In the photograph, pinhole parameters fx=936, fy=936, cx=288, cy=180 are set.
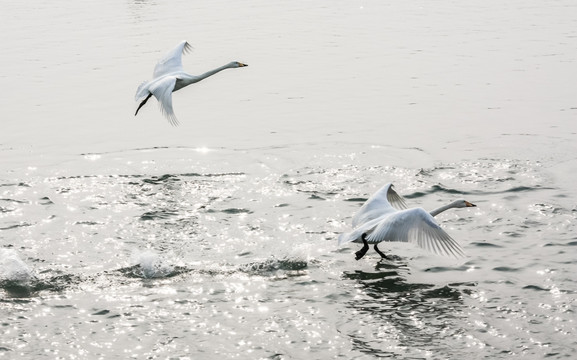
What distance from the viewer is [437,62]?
23609mm

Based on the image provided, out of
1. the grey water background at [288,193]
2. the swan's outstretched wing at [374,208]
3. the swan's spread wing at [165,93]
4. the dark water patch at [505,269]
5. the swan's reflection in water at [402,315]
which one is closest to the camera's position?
the swan's reflection in water at [402,315]

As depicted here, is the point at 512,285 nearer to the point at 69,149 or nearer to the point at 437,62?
the point at 69,149

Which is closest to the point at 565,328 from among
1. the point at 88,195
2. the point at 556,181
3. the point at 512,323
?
the point at 512,323

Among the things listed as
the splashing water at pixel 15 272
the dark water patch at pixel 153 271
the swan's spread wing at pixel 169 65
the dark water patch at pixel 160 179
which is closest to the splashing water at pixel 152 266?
the dark water patch at pixel 153 271

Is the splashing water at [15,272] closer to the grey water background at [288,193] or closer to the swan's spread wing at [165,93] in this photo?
the grey water background at [288,193]

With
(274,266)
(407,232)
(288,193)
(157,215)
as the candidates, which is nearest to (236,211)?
(288,193)

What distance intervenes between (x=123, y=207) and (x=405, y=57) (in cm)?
1221

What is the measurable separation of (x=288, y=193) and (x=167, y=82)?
307 centimetres

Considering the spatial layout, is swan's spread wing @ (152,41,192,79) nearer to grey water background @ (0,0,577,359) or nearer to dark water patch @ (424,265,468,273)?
grey water background @ (0,0,577,359)

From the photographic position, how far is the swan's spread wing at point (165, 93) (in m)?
15.2

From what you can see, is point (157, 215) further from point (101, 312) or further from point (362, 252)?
point (362, 252)

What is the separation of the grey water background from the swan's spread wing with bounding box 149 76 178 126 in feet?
3.56

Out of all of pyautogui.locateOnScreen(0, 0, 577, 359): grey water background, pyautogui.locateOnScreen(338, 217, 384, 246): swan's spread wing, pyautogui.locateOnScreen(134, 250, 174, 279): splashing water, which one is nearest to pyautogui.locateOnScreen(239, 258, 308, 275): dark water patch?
pyautogui.locateOnScreen(0, 0, 577, 359): grey water background

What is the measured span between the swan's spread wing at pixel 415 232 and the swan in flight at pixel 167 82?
16.5ft
